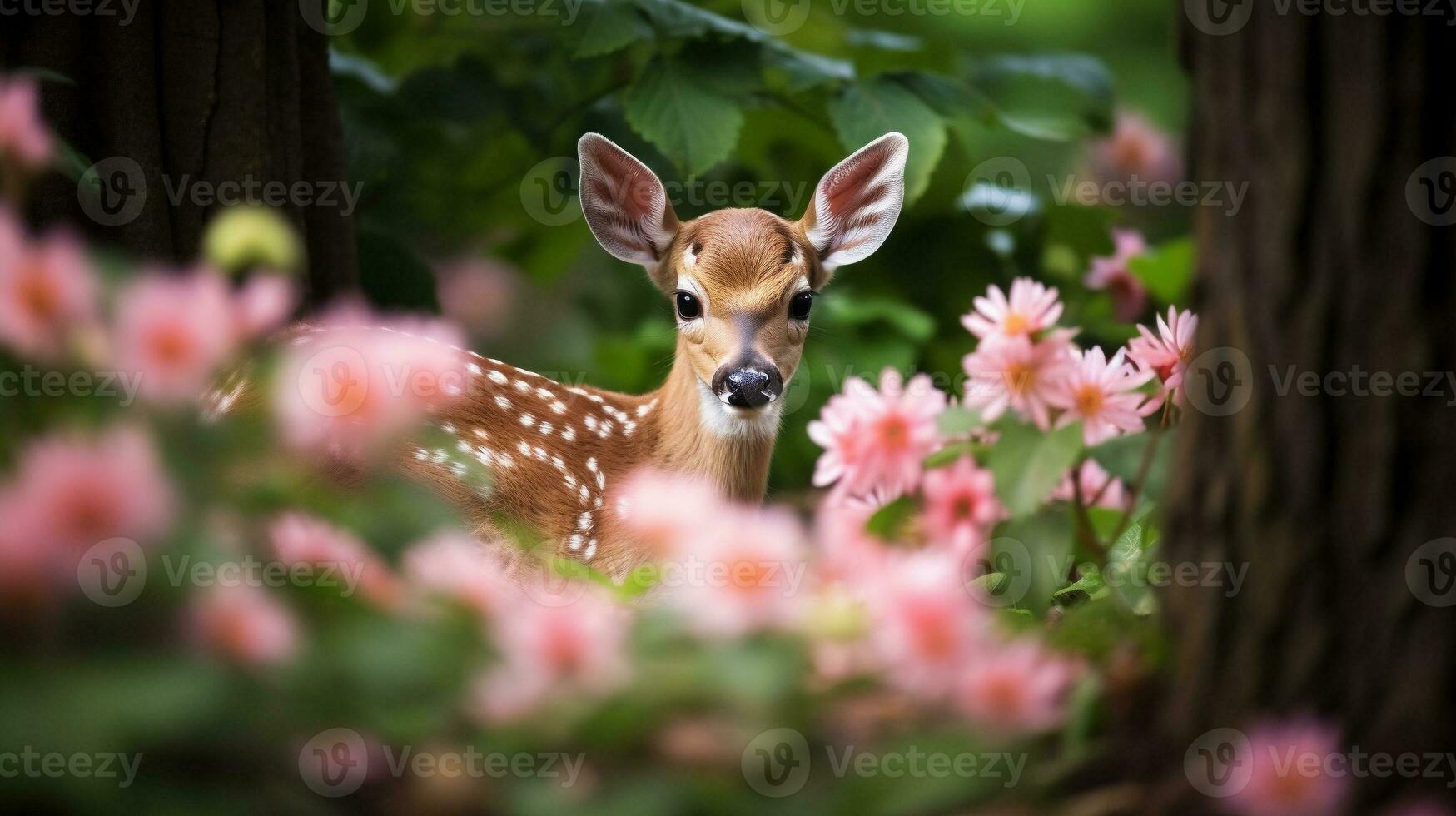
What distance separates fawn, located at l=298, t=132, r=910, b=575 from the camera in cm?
343

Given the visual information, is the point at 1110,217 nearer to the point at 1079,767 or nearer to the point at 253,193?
the point at 253,193

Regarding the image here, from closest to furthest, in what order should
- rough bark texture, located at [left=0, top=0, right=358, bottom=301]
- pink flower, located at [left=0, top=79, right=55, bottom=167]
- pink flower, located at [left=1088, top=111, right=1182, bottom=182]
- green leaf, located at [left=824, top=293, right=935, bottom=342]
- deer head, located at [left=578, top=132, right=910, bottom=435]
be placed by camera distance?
1. pink flower, located at [left=0, top=79, right=55, bottom=167]
2. rough bark texture, located at [left=0, top=0, right=358, bottom=301]
3. deer head, located at [left=578, top=132, right=910, bottom=435]
4. green leaf, located at [left=824, top=293, right=935, bottom=342]
5. pink flower, located at [left=1088, top=111, right=1182, bottom=182]

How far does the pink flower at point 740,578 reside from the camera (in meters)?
1.65

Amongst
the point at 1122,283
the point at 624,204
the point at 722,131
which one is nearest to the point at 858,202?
the point at 722,131

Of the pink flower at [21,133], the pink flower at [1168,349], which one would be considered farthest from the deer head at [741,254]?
the pink flower at [21,133]

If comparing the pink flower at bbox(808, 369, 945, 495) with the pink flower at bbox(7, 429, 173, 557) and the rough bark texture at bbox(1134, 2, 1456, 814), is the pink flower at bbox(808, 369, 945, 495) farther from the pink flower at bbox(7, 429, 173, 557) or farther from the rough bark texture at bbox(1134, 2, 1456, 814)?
the pink flower at bbox(7, 429, 173, 557)

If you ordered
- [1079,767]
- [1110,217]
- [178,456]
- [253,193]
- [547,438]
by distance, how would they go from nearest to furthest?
[178,456]
[1079,767]
[253,193]
[547,438]
[1110,217]

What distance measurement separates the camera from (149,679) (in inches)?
55.4

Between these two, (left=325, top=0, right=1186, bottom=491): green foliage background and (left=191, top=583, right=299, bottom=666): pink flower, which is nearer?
(left=191, top=583, right=299, bottom=666): pink flower

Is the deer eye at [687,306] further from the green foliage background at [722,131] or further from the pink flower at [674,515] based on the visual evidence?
the pink flower at [674,515]

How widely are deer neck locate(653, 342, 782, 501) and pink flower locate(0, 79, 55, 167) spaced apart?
201cm

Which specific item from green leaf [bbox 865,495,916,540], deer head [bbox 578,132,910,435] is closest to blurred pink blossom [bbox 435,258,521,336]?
deer head [bbox 578,132,910,435]

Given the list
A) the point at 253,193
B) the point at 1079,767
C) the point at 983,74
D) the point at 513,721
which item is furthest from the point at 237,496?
the point at 983,74

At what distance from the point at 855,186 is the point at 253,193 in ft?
5.18
